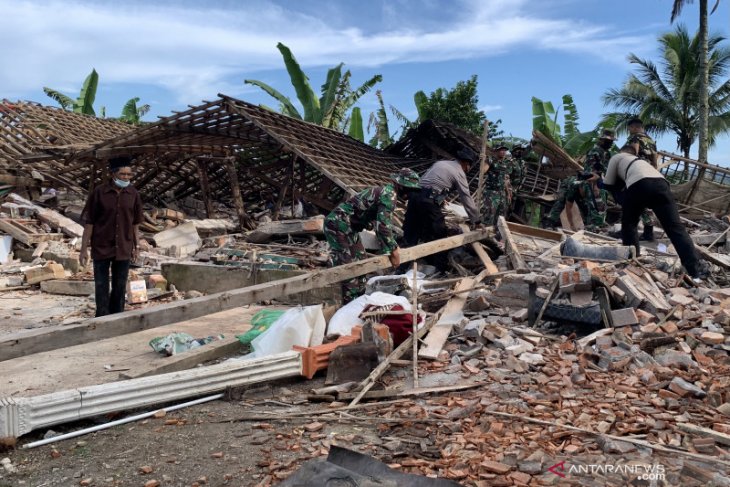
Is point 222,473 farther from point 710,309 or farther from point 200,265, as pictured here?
point 200,265

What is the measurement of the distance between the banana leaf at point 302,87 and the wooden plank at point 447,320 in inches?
500


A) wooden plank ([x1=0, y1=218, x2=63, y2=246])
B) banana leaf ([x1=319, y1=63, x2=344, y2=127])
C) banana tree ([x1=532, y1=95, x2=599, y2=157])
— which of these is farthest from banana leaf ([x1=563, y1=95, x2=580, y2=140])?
wooden plank ([x1=0, y1=218, x2=63, y2=246])

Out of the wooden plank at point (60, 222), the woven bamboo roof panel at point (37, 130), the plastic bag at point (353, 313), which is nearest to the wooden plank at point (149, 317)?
the plastic bag at point (353, 313)

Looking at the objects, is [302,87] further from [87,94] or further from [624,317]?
[624,317]

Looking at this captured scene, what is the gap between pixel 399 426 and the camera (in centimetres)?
339

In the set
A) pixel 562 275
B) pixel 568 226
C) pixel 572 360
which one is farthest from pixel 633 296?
pixel 568 226

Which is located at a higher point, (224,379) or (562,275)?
(562,275)

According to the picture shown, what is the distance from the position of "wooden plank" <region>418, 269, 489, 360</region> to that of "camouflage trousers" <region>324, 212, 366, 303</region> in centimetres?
122

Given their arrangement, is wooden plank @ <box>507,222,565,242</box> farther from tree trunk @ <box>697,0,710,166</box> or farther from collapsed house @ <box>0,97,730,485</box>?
tree trunk @ <box>697,0,710,166</box>

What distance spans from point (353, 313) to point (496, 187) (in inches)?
280

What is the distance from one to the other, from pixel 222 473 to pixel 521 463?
4.97 feet

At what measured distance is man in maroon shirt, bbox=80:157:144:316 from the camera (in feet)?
19.6

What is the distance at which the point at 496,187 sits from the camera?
455 inches

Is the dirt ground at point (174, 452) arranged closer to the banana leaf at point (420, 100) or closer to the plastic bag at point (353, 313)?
the plastic bag at point (353, 313)
